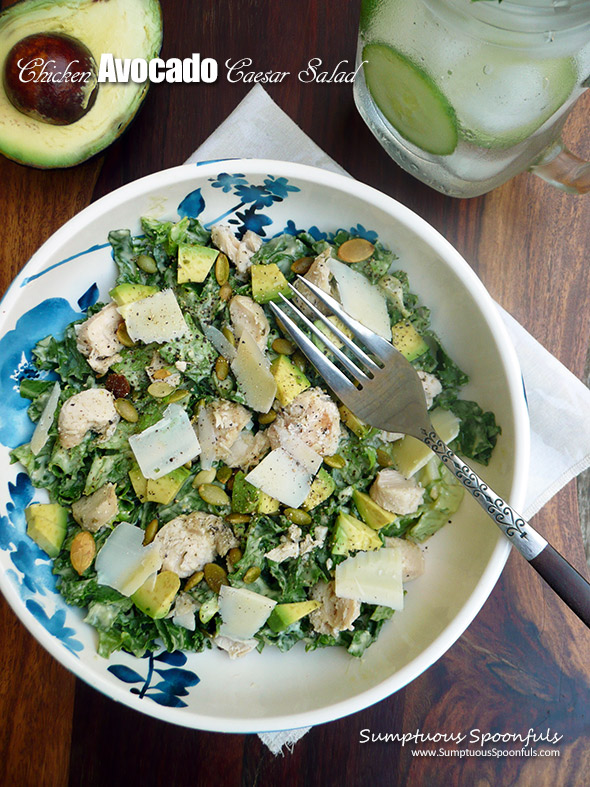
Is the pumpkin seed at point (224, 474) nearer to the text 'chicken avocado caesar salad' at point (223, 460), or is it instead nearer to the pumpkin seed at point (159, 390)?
the text 'chicken avocado caesar salad' at point (223, 460)

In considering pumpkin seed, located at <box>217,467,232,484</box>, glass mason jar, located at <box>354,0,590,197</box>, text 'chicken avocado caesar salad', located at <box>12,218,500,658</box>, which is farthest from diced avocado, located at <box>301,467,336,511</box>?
glass mason jar, located at <box>354,0,590,197</box>

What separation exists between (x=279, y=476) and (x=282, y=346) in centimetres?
43

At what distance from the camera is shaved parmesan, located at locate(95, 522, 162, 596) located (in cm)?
213

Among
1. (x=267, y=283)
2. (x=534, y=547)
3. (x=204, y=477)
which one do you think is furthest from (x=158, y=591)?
(x=534, y=547)

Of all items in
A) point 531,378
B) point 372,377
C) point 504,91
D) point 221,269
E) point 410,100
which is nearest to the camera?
point 504,91

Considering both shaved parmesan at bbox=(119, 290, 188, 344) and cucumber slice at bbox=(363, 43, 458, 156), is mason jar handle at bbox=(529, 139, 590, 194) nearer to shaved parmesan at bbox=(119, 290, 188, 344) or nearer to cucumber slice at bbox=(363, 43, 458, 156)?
cucumber slice at bbox=(363, 43, 458, 156)

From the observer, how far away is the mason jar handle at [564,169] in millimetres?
2234

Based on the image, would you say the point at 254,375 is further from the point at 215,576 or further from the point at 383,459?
the point at 215,576

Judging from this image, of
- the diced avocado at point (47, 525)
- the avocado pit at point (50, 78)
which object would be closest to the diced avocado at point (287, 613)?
the diced avocado at point (47, 525)

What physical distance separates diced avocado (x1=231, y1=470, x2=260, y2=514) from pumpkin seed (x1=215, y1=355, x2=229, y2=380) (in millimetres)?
325

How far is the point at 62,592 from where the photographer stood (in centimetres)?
215

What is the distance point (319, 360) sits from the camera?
2.13 m

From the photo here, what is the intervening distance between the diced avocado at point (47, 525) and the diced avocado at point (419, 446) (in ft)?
3.71

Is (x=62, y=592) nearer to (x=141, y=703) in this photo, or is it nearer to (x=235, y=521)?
(x=141, y=703)
